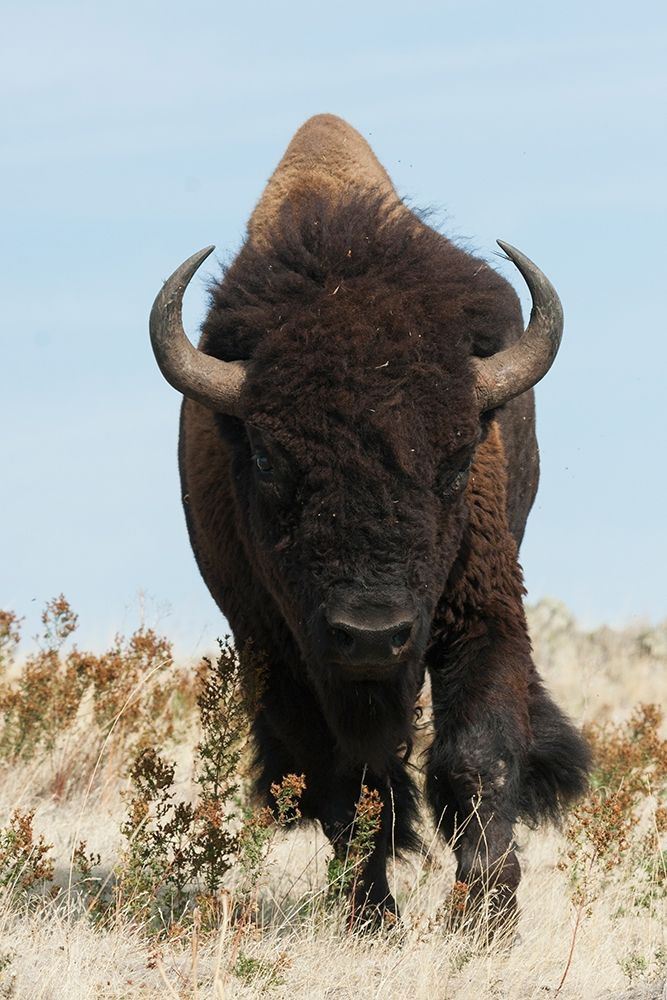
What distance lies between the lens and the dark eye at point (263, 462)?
546 centimetres

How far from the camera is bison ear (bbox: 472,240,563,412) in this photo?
18.9 feet

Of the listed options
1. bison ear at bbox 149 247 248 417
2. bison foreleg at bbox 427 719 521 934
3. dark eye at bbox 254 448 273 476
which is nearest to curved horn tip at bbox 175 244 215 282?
bison ear at bbox 149 247 248 417

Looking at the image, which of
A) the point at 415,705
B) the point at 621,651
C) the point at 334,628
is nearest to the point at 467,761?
the point at 415,705

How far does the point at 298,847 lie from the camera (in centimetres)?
793

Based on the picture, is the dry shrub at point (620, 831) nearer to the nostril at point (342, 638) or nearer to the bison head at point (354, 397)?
the bison head at point (354, 397)

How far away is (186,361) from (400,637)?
1.42m

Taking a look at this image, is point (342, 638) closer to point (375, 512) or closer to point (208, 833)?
point (375, 512)

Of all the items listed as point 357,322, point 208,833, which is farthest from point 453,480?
point 208,833

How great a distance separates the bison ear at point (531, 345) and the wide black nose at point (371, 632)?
112cm

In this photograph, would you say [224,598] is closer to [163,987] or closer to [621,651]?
[163,987]

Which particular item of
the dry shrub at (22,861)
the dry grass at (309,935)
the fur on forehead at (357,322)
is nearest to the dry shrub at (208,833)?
the dry grass at (309,935)

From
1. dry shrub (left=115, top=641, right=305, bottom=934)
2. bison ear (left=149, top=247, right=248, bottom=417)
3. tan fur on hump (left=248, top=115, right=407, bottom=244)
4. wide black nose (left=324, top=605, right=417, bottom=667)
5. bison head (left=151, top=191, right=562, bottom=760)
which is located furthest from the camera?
tan fur on hump (left=248, top=115, right=407, bottom=244)

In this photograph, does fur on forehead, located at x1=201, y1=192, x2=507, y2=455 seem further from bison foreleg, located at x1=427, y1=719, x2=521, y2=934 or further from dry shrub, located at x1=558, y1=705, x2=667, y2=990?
dry shrub, located at x1=558, y1=705, x2=667, y2=990

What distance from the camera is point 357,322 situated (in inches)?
212
